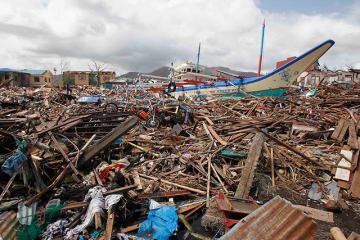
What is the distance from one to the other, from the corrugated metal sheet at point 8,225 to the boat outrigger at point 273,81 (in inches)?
535

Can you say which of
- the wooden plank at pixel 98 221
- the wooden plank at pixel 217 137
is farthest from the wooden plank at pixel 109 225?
the wooden plank at pixel 217 137

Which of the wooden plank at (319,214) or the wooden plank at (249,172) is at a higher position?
the wooden plank at (249,172)

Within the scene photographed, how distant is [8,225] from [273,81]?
14402 millimetres

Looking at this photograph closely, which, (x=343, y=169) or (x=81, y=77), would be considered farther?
(x=81, y=77)

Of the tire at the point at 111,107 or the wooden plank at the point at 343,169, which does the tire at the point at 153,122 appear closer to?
the tire at the point at 111,107

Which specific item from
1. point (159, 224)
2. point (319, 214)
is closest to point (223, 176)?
point (319, 214)

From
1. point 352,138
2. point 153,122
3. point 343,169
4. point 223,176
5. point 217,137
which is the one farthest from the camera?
point 153,122

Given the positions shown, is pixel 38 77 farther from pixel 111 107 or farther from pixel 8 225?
pixel 8 225

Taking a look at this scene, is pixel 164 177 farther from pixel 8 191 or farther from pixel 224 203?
→ pixel 8 191

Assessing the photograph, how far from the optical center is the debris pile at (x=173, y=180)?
13.7ft

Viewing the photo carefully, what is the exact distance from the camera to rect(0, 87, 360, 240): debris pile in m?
4.17

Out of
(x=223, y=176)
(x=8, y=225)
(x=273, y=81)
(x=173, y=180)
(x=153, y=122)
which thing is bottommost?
(x=8, y=225)

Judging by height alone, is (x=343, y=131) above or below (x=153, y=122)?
above

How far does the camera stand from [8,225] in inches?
159
